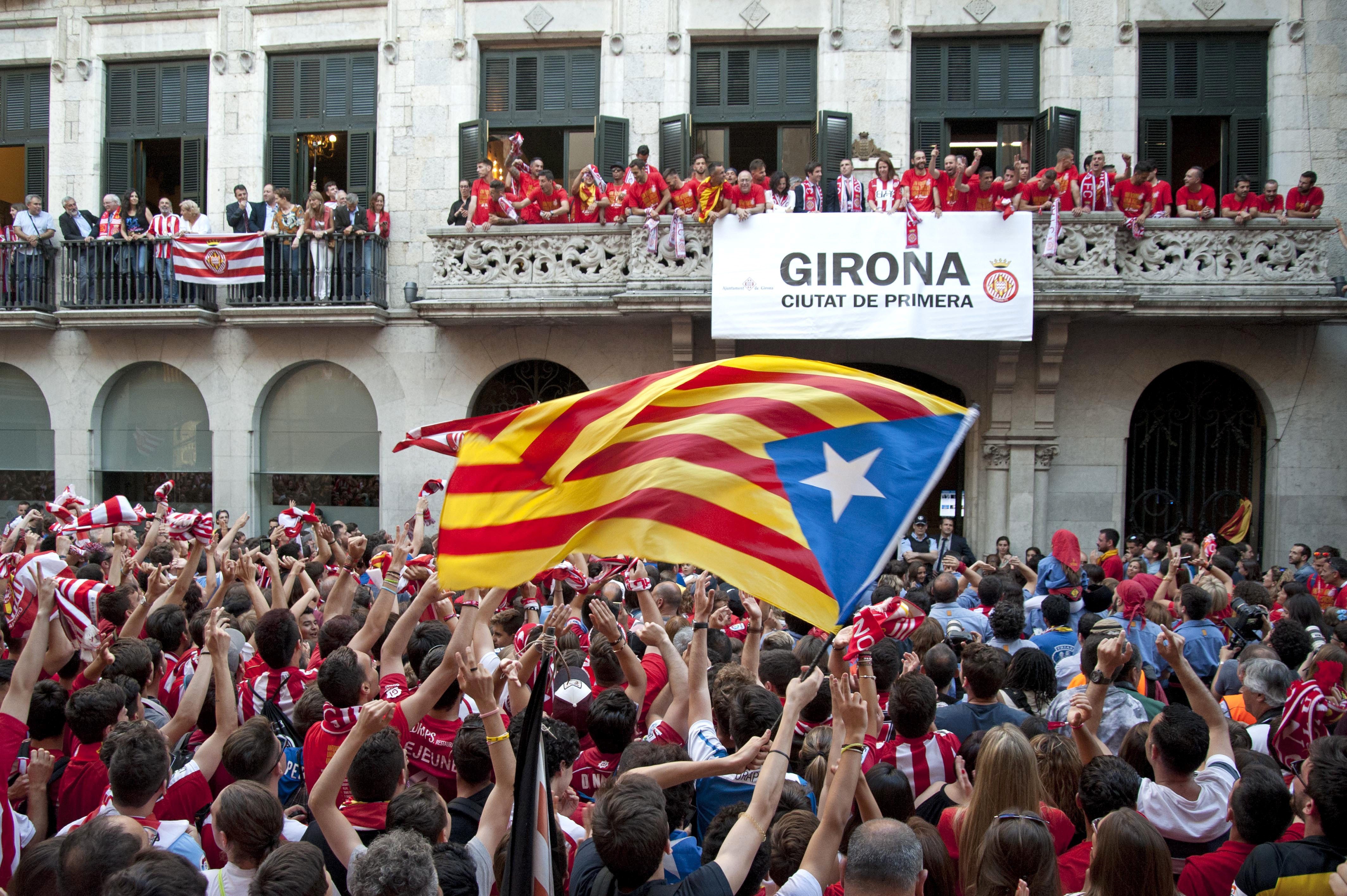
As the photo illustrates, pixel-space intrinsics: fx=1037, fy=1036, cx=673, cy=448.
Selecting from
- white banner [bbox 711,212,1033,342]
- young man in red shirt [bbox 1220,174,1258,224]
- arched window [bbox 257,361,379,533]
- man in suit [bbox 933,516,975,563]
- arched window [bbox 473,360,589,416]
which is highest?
young man in red shirt [bbox 1220,174,1258,224]

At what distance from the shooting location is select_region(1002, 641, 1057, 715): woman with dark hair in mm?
5766

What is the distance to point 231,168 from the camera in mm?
17969

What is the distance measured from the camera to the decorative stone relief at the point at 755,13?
1673cm

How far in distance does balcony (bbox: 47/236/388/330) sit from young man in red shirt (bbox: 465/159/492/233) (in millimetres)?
1913

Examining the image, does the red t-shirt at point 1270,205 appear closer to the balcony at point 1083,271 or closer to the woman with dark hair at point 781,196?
the balcony at point 1083,271

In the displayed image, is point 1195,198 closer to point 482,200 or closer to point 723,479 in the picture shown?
point 482,200

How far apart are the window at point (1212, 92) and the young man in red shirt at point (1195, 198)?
1.57 meters

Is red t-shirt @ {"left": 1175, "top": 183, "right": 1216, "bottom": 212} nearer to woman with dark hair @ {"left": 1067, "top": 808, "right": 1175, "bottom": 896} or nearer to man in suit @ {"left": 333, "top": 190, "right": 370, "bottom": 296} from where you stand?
man in suit @ {"left": 333, "top": 190, "right": 370, "bottom": 296}

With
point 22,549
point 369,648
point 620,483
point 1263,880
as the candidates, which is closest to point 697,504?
point 620,483

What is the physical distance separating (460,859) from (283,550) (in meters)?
9.80

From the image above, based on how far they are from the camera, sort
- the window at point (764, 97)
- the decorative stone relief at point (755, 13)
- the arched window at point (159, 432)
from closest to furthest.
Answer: the decorative stone relief at point (755, 13) → the window at point (764, 97) → the arched window at point (159, 432)

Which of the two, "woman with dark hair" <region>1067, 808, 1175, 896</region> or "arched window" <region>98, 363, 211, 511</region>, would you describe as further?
"arched window" <region>98, 363, 211, 511</region>

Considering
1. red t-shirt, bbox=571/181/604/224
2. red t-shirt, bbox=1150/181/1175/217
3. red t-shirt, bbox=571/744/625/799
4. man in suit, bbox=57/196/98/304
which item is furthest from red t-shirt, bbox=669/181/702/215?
red t-shirt, bbox=571/744/625/799

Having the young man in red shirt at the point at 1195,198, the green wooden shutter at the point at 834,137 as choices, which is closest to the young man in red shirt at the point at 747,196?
the green wooden shutter at the point at 834,137
